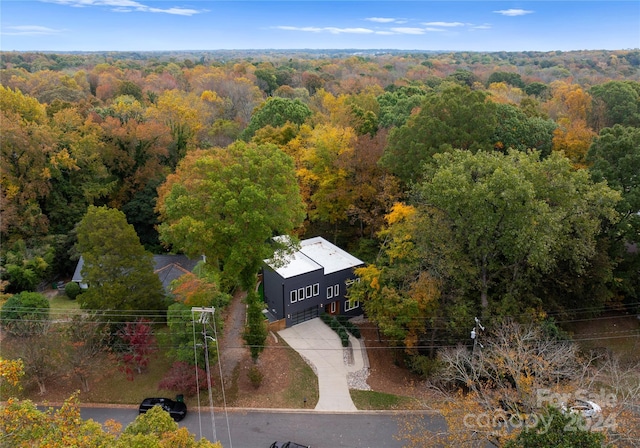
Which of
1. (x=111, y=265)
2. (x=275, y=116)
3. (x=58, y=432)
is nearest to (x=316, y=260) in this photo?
(x=111, y=265)

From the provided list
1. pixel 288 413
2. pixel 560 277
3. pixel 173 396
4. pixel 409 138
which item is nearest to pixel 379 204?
pixel 409 138

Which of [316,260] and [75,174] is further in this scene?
[75,174]

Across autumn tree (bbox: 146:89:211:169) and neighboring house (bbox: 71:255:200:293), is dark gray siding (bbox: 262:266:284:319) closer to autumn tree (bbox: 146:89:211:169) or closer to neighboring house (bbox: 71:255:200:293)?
neighboring house (bbox: 71:255:200:293)

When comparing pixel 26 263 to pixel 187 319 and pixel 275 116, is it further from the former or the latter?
pixel 275 116

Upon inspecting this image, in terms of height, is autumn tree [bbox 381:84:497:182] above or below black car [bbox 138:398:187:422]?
above

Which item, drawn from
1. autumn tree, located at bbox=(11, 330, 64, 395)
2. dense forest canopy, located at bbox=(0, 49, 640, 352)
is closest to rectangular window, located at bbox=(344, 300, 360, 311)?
dense forest canopy, located at bbox=(0, 49, 640, 352)

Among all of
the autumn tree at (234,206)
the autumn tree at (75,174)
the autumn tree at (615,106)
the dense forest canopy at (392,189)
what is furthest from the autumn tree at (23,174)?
the autumn tree at (615,106)
